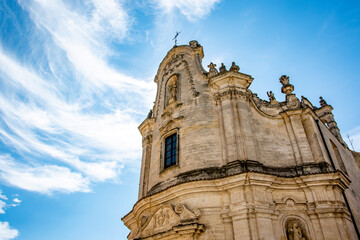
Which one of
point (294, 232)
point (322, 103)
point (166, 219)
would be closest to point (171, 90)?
point (166, 219)

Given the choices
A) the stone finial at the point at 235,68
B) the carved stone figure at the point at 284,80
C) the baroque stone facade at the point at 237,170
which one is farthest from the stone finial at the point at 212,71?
the carved stone figure at the point at 284,80

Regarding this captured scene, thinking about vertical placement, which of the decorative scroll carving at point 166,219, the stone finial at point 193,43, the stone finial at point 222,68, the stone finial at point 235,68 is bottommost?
the decorative scroll carving at point 166,219

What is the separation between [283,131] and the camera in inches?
559

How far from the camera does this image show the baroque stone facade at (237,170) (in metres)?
10.7

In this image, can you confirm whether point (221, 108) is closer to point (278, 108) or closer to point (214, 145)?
point (214, 145)

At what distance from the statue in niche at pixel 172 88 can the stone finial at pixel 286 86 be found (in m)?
6.09

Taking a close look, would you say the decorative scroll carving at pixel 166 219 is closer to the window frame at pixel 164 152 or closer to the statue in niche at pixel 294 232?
the window frame at pixel 164 152

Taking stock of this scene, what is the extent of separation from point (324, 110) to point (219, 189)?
15.0 m

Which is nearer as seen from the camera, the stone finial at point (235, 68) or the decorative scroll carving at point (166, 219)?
the decorative scroll carving at point (166, 219)

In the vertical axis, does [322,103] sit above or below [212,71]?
above

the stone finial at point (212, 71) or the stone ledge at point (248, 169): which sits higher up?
the stone finial at point (212, 71)

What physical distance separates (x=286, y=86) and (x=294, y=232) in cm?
796

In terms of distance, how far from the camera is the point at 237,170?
11820 millimetres

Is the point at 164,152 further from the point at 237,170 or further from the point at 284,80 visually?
the point at 284,80
